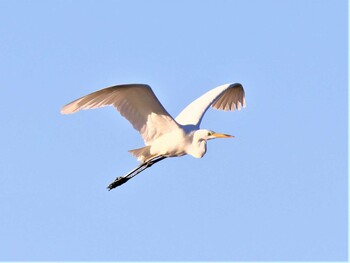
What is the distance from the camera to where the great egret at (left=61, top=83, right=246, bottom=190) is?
18844 millimetres

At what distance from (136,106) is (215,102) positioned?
3.96m

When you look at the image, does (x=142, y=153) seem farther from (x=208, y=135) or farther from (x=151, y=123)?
(x=208, y=135)

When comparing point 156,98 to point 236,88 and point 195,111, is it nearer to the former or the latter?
point 195,111

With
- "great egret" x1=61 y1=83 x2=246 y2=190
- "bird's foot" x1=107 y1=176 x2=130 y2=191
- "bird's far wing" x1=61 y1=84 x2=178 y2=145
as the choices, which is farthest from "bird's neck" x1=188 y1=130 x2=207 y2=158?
"bird's foot" x1=107 y1=176 x2=130 y2=191

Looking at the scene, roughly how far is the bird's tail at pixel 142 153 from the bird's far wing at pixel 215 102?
3.66 feet

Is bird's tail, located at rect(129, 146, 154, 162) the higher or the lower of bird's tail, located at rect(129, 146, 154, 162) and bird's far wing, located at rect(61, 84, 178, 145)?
the lower

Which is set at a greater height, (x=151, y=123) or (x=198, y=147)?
(x=151, y=123)

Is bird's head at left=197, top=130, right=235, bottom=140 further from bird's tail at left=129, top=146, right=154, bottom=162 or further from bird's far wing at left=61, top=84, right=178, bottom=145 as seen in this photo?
bird's tail at left=129, top=146, right=154, bottom=162

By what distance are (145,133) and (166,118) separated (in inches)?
24.1

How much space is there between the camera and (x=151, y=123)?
19812 millimetres

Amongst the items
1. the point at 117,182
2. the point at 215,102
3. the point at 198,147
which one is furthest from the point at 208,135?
the point at 215,102

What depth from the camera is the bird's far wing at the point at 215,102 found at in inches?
822

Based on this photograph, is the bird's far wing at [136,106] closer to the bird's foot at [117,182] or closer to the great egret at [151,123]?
the great egret at [151,123]

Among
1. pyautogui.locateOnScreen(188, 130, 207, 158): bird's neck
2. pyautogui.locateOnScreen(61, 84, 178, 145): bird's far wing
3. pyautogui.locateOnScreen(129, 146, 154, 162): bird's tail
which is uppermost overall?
pyautogui.locateOnScreen(61, 84, 178, 145): bird's far wing
